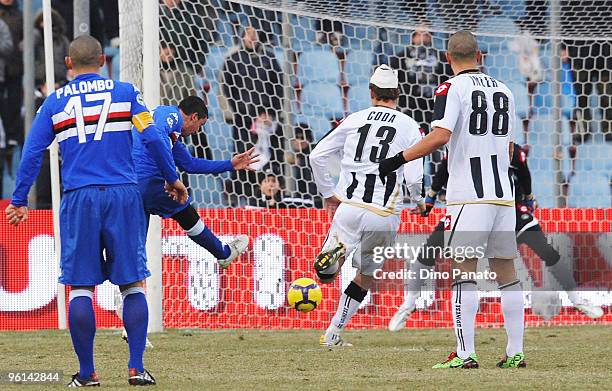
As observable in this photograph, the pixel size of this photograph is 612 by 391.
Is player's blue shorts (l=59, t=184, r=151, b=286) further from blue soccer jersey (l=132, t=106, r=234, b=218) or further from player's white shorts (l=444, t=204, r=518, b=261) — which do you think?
blue soccer jersey (l=132, t=106, r=234, b=218)

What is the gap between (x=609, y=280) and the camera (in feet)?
44.7

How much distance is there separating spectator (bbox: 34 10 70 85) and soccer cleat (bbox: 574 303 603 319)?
263 inches

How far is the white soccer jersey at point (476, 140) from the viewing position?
7988 millimetres

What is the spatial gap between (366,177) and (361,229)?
433mm

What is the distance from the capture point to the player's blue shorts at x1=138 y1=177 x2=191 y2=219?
9961 mm

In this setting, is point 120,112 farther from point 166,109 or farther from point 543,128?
point 543,128

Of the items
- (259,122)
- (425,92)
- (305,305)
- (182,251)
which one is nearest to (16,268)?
(182,251)

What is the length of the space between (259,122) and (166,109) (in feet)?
15.1

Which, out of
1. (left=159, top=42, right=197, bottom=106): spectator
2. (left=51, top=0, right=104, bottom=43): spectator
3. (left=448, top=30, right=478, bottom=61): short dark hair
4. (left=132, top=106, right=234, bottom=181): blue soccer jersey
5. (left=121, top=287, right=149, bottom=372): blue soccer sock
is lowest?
(left=121, top=287, right=149, bottom=372): blue soccer sock

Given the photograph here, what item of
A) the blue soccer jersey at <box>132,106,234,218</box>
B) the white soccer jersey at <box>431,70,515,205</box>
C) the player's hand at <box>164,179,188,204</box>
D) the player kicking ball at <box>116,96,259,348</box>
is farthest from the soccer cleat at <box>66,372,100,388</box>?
the blue soccer jersey at <box>132,106,234,218</box>

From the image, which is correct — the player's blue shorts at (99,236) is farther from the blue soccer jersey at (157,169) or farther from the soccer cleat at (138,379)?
the blue soccer jersey at (157,169)

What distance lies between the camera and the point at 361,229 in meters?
9.97

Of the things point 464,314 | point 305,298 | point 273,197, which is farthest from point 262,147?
point 464,314

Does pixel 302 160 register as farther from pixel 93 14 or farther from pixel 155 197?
pixel 155 197
